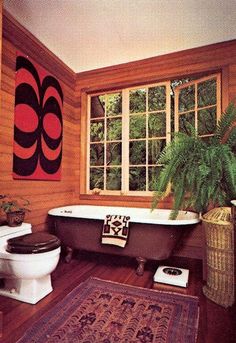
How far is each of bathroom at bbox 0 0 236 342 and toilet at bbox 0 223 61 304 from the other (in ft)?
0.29

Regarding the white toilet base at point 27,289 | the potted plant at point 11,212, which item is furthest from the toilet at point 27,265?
the potted plant at point 11,212

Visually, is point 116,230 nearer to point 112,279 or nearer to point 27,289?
point 112,279

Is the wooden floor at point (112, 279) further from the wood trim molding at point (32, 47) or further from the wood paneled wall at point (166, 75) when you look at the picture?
the wood trim molding at point (32, 47)

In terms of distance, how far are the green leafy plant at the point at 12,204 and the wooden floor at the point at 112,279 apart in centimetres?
77

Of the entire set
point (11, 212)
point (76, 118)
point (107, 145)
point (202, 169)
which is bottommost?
point (11, 212)

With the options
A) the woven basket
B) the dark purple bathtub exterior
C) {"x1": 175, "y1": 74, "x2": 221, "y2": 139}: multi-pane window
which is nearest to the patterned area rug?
the woven basket

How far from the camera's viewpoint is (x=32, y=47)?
2.67 metres

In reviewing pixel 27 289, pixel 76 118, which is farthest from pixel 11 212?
pixel 76 118

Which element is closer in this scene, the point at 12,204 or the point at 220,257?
the point at 220,257

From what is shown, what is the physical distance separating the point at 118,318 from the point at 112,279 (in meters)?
0.62

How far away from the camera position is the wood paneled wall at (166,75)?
8.82 ft

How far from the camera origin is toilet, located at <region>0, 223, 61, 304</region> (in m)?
1.72

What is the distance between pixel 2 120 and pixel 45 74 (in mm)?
965

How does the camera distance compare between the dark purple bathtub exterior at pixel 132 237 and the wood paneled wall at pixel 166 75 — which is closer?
Answer: the dark purple bathtub exterior at pixel 132 237
